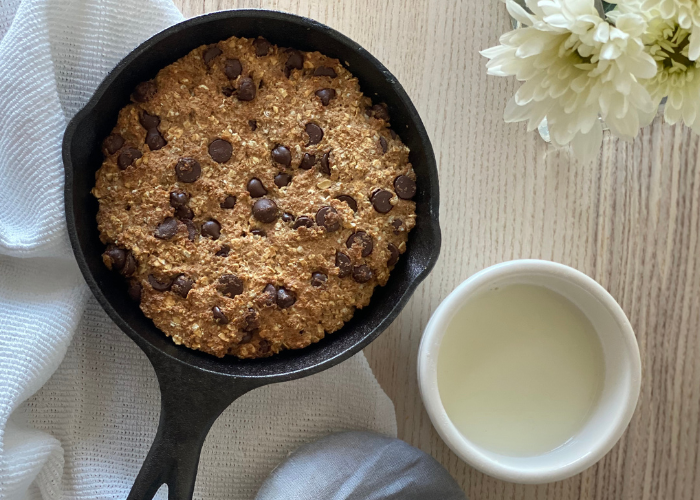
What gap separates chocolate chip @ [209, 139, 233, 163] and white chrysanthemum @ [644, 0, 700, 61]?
0.60 meters

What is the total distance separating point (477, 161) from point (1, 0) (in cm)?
87

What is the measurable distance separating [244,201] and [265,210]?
4cm

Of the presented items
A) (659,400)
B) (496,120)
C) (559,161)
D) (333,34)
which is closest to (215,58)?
(333,34)

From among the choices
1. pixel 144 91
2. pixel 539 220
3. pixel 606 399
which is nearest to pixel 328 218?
pixel 144 91

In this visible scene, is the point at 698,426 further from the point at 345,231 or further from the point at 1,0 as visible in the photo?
the point at 1,0

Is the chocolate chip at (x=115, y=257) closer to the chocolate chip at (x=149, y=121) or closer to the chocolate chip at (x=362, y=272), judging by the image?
the chocolate chip at (x=149, y=121)

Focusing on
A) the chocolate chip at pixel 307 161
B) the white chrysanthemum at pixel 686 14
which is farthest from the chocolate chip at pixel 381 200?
the white chrysanthemum at pixel 686 14

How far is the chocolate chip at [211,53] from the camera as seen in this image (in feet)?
3.31

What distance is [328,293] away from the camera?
1.01m

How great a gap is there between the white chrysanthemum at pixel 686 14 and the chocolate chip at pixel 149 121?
0.69m

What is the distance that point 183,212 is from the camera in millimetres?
994

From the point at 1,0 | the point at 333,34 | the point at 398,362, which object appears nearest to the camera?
the point at 333,34

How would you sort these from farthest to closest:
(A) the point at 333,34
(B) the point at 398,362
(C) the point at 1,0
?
(B) the point at 398,362 → (C) the point at 1,0 → (A) the point at 333,34

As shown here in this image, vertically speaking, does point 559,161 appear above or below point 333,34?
below
